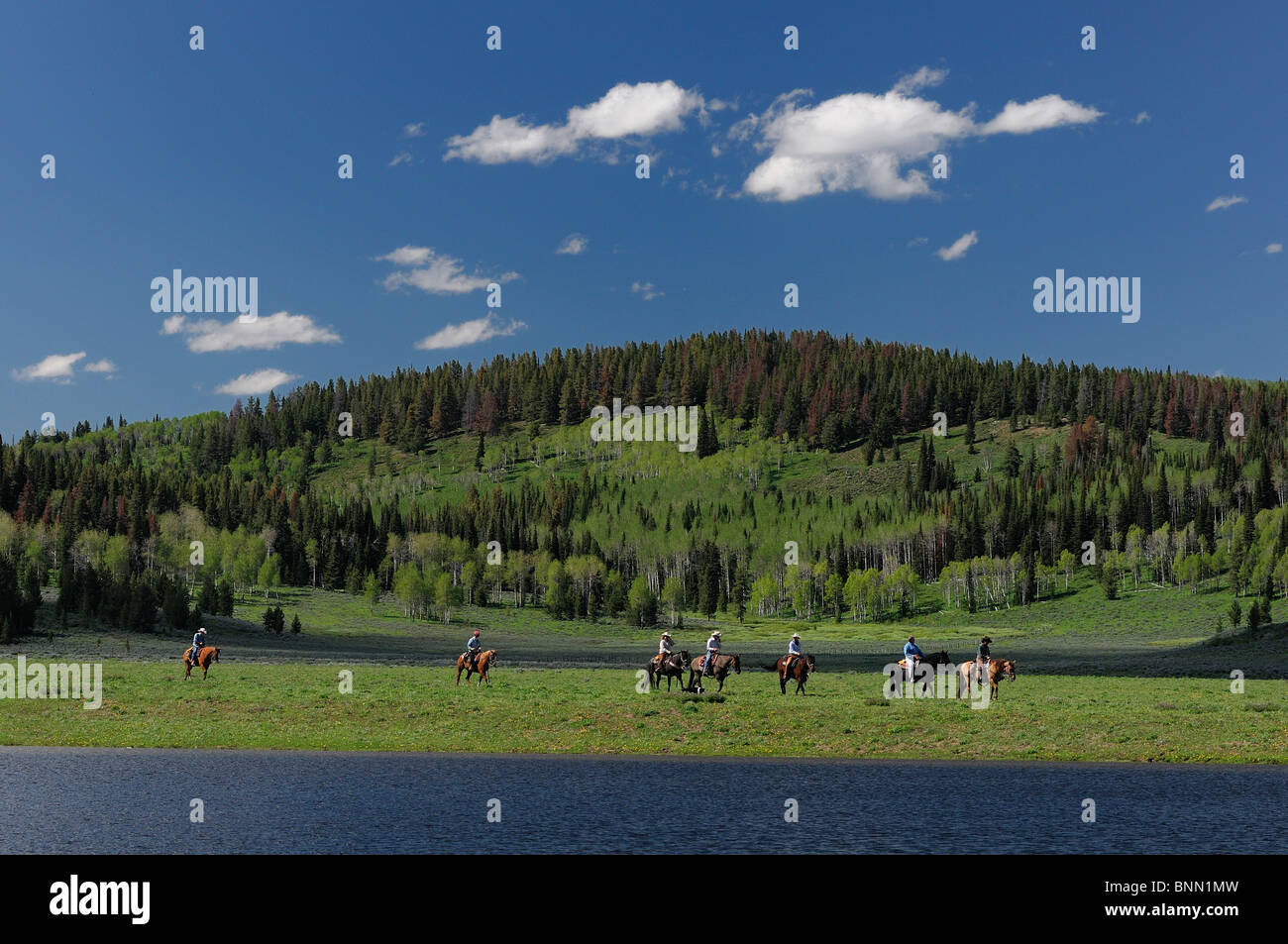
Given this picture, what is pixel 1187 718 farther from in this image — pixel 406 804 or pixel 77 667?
pixel 77 667

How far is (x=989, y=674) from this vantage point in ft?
158

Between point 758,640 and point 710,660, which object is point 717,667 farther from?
point 758,640

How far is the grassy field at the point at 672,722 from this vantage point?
39.4m

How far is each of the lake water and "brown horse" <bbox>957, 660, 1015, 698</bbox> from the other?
1121 cm

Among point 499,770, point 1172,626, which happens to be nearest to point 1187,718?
point 499,770

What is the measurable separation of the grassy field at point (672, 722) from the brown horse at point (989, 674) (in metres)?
1.31

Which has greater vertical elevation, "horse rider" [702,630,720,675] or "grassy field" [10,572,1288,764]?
"horse rider" [702,630,720,675]

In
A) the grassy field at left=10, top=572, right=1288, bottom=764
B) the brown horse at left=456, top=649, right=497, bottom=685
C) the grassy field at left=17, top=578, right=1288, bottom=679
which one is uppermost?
the brown horse at left=456, top=649, right=497, bottom=685

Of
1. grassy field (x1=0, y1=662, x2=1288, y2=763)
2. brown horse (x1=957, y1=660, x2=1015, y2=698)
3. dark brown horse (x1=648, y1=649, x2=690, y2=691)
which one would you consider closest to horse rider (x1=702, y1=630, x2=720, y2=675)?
dark brown horse (x1=648, y1=649, x2=690, y2=691)

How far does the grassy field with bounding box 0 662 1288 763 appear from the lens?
39406mm

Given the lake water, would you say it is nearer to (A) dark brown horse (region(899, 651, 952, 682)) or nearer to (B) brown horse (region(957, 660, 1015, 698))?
(B) brown horse (region(957, 660, 1015, 698))

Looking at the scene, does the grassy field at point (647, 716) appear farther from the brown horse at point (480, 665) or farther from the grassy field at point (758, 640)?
the grassy field at point (758, 640)
